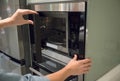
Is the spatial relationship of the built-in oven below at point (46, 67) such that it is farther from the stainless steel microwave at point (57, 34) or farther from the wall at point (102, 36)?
the wall at point (102, 36)

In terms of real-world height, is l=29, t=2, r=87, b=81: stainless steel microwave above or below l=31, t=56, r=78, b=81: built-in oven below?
above

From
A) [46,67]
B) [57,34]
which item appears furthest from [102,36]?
[46,67]

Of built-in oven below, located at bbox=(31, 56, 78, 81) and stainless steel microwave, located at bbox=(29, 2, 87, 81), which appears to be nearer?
stainless steel microwave, located at bbox=(29, 2, 87, 81)

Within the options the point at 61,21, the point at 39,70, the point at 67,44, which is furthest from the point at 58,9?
the point at 39,70

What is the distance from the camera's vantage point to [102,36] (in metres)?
0.90

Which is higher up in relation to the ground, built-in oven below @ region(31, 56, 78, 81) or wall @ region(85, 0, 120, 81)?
wall @ region(85, 0, 120, 81)

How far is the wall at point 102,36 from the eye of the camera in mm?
817

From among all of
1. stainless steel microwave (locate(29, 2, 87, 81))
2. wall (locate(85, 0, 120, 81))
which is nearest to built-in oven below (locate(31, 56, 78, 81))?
stainless steel microwave (locate(29, 2, 87, 81))

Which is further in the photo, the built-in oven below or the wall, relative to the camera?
the built-in oven below

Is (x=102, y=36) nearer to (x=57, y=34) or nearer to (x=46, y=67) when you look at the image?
(x=57, y=34)

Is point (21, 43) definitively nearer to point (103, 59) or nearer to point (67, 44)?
point (67, 44)

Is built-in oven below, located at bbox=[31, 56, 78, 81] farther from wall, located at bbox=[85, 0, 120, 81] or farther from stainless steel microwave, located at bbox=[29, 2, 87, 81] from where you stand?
wall, located at bbox=[85, 0, 120, 81]

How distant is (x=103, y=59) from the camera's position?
951mm

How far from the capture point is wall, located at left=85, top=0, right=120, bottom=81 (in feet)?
2.68
